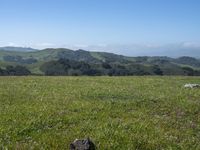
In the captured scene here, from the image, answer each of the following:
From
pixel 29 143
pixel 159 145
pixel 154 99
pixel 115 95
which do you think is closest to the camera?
pixel 29 143

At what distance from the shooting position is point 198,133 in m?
17.1

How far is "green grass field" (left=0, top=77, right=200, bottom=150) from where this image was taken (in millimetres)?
14281

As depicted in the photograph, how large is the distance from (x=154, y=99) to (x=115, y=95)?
10.1 feet

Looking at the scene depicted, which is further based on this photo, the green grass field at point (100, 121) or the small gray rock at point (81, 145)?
the green grass field at point (100, 121)

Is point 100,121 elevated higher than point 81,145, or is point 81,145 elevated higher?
point 81,145

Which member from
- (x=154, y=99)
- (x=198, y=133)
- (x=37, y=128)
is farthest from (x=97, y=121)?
(x=154, y=99)

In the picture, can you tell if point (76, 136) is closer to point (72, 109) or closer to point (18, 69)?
point (72, 109)

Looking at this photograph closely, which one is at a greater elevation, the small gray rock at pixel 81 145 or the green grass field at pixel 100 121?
the small gray rock at pixel 81 145

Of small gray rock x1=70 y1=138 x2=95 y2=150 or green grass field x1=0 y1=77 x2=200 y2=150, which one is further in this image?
green grass field x1=0 y1=77 x2=200 y2=150

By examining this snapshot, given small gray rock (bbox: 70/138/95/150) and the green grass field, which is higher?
small gray rock (bbox: 70/138/95/150)

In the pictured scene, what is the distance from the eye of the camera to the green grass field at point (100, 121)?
1428 centimetres

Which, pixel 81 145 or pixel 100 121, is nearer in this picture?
pixel 81 145

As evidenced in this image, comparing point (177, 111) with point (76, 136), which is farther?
point (177, 111)

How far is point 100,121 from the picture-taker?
17.6 m
